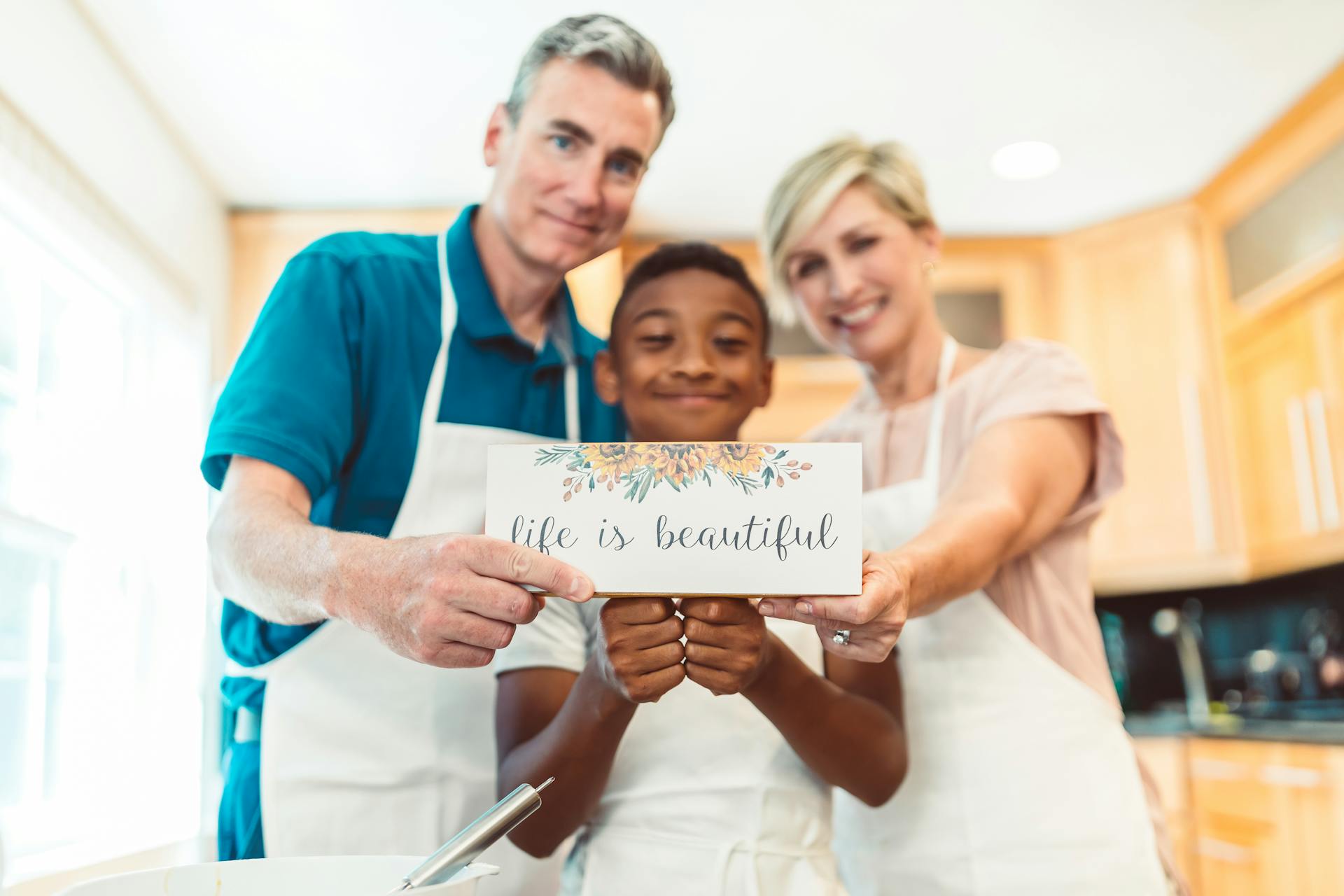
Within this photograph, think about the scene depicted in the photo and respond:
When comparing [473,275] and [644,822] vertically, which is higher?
[473,275]

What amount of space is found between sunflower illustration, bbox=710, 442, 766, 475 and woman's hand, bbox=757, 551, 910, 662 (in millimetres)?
88

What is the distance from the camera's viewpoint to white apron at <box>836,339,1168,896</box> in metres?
1.02

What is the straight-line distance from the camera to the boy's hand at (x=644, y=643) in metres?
0.71

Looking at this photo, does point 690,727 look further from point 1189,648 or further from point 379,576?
point 1189,648

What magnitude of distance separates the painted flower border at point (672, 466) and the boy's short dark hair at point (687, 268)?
1.61ft

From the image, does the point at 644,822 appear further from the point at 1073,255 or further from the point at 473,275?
the point at 1073,255

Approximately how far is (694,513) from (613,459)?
0.05m

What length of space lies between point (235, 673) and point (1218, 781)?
7.49ft

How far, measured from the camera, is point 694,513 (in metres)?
0.61

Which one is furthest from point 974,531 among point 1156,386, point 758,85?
point 1156,386

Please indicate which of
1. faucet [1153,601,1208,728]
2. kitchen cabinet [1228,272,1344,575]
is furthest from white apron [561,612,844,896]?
faucet [1153,601,1208,728]

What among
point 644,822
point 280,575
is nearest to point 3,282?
point 280,575

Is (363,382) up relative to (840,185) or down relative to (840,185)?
down

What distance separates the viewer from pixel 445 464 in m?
1.01
